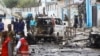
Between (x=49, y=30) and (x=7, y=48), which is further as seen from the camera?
(x=49, y=30)

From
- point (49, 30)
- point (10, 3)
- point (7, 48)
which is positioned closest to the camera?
point (7, 48)

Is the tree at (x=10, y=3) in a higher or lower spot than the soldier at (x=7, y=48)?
higher

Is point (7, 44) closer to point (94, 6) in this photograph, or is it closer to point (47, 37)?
point (47, 37)

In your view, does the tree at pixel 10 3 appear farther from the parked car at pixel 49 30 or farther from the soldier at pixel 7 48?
the soldier at pixel 7 48

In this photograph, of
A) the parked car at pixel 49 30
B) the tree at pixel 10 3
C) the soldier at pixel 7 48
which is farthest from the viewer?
the tree at pixel 10 3

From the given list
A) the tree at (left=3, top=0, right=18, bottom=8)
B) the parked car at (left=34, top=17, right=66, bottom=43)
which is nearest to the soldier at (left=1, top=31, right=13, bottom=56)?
the parked car at (left=34, top=17, right=66, bottom=43)

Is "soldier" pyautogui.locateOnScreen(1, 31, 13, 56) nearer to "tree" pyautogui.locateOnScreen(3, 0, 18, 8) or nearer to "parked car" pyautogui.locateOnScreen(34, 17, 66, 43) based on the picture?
"parked car" pyautogui.locateOnScreen(34, 17, 66, 43)

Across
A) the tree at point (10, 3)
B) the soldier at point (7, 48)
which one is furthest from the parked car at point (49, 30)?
the tree at point (10, 3)

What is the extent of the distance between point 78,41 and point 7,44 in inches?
534

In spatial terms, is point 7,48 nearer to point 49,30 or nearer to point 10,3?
point 49,30

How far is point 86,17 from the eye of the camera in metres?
45.9

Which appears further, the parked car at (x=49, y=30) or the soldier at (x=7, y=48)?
the parked car at (x=49, y=30)

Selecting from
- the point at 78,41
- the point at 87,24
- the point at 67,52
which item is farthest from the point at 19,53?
the point at 87,24

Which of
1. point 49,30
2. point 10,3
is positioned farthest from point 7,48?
point 10,3
